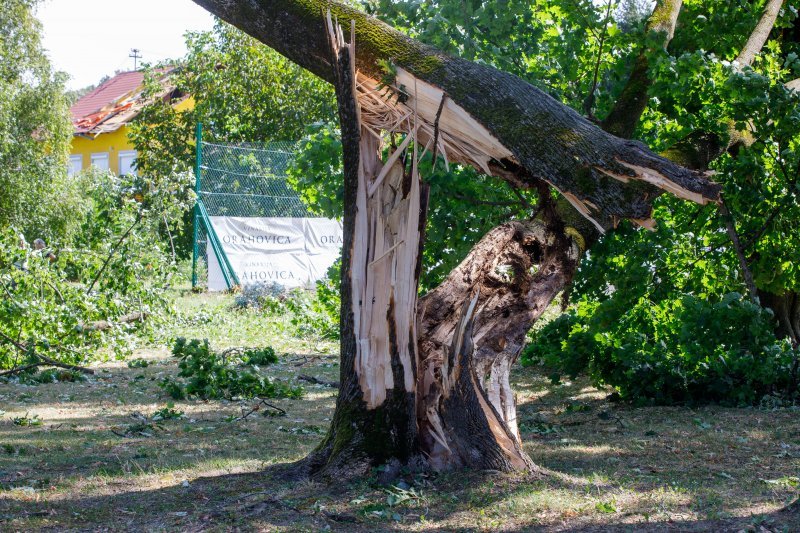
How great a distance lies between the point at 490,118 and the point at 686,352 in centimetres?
373

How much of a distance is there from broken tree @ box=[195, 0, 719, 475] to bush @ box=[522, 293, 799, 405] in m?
3.09

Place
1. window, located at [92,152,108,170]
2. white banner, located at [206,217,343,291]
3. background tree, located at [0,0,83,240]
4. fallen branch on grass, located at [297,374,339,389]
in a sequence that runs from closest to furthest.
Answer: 1. fallen branch on grass, located at [297,374,339,389]
2. white banner, located at [206,217,343,291]
3. background tree, located at [0,0,83,240]
4. window, located at [92,152,108,170]

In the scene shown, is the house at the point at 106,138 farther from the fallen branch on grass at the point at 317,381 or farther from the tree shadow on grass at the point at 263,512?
the tree shadow on grass at the point at 263,512

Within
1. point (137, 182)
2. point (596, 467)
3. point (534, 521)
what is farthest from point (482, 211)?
point (137, 182)

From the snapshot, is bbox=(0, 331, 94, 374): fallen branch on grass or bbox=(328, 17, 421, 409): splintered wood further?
bbox=(0, 331, 94, 374): fallen branch on grass

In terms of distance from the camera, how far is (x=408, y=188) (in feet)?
15.7

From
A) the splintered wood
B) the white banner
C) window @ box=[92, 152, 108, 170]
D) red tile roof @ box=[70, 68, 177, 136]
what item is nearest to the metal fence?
the white banner

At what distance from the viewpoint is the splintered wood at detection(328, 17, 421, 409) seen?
4.61 meters

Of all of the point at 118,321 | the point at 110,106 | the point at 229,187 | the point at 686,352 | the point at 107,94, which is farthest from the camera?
the point at 107,94

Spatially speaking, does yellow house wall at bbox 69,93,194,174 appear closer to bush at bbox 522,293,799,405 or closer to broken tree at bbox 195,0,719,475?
bush at bbox 522,293,799,405

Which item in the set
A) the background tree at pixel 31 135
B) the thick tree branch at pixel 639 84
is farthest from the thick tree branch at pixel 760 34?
the background tree at pixel 31 135

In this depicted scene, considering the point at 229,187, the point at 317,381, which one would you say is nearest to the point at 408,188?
the point at 317,381

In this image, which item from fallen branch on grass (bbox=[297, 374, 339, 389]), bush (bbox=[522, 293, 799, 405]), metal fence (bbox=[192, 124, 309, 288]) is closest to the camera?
bush (bbox=[522, 293, 799, 405])

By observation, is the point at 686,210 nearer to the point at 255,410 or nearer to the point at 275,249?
the point at 255,410
